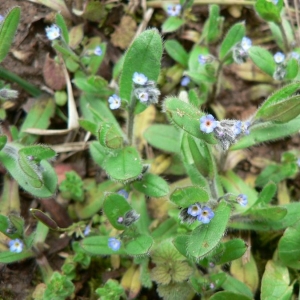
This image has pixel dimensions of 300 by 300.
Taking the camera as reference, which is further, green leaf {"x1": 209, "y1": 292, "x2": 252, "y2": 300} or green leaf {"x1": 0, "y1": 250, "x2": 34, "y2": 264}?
green leaf {"x1": 0, "y1": 250, "x2": 34, "y2": 264}

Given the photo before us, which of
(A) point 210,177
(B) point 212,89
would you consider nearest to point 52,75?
(B) point 212,89

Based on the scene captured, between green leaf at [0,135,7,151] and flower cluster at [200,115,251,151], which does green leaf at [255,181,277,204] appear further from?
green leaf at [0,135,7,151]

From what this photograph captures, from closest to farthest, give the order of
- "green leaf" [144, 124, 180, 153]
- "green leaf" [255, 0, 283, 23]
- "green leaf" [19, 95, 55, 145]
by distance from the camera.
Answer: "green leaf" [255, 0, 283, 23]
"green leaf" [144, 124, 180, 153]
"green leaf" [19, 95, 55, 145]

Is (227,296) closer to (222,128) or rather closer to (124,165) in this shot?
(124,165)

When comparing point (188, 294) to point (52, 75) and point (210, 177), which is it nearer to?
point (210, 177)

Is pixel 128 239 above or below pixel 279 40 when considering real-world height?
below

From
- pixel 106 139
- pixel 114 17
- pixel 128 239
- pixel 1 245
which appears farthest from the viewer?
pixel 114 17

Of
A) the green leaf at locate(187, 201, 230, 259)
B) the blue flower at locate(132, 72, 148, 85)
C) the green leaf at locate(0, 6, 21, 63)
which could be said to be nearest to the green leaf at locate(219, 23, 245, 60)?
the blue flower at locate(132, 72, 148, 85)
